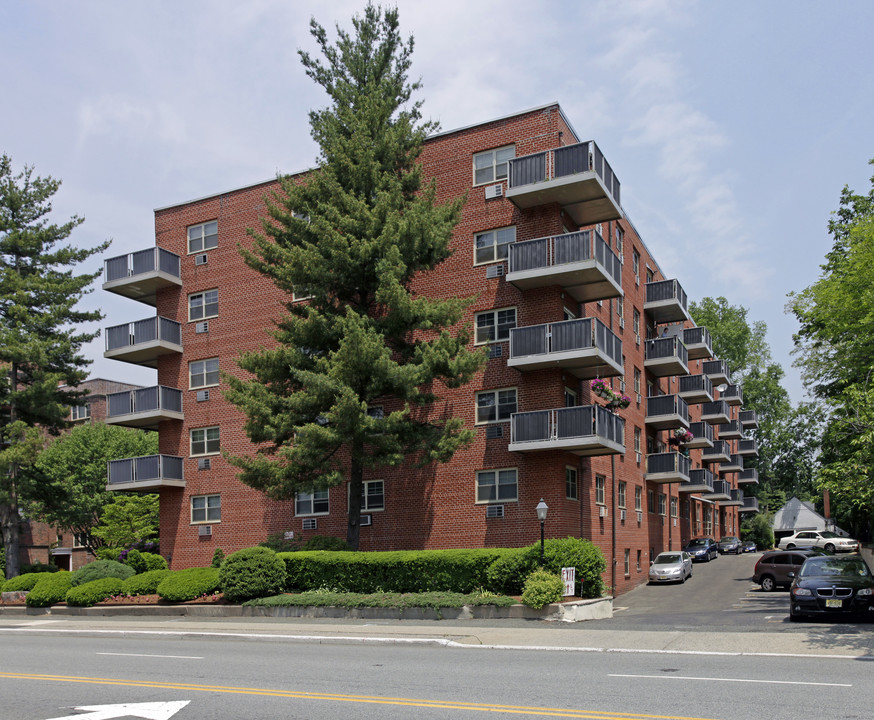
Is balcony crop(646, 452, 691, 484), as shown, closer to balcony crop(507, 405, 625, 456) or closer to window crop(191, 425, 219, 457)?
balcony crop(507, 405, 625, 456)

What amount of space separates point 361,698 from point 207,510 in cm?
2702

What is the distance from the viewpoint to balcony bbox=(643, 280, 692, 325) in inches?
1704

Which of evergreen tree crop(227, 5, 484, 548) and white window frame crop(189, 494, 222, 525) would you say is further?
white window frame crop(189, 494, 222, 525)

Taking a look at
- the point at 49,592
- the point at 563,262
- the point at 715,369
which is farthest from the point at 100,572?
the point at 715,369

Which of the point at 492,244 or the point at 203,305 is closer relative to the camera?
the point at 492,244

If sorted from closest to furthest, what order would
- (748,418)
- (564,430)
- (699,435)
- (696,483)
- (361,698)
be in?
1. (361,698)
2. (564,430)
3. (696,483)
4. (699,435)
5. (748,418)

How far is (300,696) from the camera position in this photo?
10.7 meters

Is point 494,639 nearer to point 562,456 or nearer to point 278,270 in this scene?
point 562,456

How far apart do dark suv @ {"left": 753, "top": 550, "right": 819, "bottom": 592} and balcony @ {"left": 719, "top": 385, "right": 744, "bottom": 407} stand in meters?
35.7

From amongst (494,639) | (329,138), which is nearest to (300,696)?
(494,639)

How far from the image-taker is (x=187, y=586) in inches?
1087

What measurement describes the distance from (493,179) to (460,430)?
9.45 meters

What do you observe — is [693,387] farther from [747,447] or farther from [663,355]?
[747,447]

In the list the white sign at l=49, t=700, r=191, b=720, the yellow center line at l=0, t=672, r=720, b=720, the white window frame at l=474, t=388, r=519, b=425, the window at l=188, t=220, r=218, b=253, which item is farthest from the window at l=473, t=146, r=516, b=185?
the white sign at l=49, t=700, r=191, b=720
